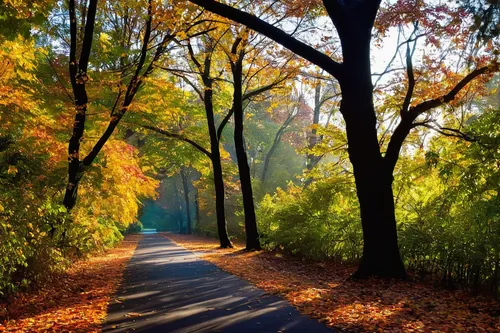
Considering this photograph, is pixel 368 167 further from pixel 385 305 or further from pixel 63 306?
pixel 63 306

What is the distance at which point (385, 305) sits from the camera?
6047mm

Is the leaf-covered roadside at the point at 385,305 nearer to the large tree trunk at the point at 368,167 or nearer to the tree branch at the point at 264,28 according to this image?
the large tree trunk at the point at 368,167

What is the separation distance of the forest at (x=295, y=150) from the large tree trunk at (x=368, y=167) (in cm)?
3

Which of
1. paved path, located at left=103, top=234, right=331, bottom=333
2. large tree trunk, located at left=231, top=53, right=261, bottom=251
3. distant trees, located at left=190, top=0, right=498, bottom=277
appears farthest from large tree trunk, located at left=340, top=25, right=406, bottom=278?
large tree trunk, located at left=231, top=53, right=261, bottom=251

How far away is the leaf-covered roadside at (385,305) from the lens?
5012 mm

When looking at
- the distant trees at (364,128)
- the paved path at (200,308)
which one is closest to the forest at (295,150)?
the distant trees at (364,128)

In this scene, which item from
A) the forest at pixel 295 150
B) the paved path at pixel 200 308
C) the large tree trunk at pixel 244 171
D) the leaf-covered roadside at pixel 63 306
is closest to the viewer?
the paved path at pixel 200 308

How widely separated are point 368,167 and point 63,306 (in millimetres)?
6007

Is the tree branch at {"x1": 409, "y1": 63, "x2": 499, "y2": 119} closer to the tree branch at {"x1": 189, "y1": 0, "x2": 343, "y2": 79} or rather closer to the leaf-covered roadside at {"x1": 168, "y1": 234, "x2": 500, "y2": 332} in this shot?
the tree branch at {"x1": 189, "y1": 0, "x2": 343, "y2": 79}

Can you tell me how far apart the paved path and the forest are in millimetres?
1907

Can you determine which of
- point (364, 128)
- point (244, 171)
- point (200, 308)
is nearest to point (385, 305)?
point (200, 308)

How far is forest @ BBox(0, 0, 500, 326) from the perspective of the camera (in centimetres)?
Result: 777

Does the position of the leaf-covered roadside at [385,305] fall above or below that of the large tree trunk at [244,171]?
below

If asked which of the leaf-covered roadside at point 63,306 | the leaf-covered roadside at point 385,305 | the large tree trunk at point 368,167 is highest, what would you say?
the large tree trunk at point 368,167
